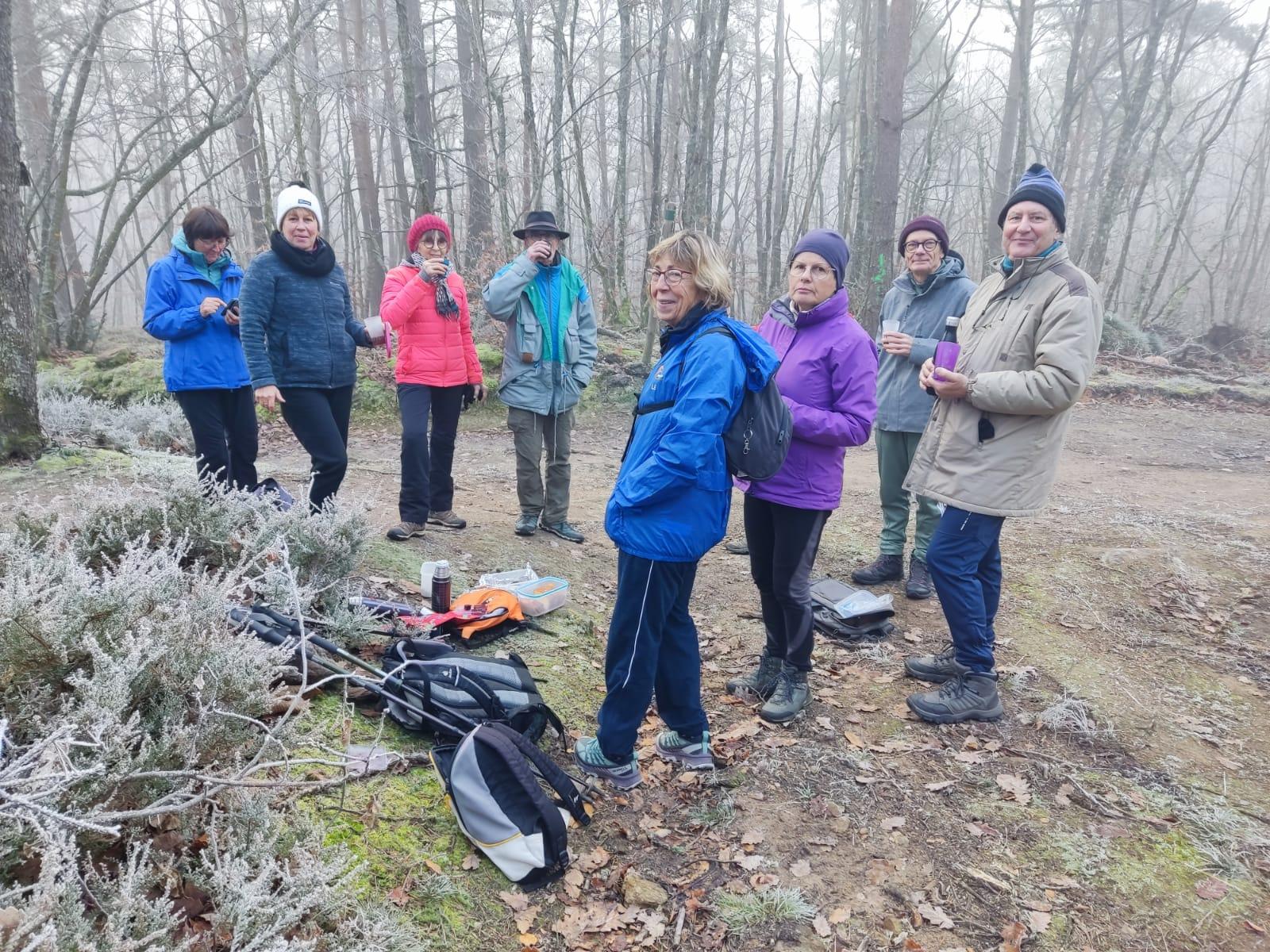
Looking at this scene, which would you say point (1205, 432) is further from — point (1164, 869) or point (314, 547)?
point (314, 547)

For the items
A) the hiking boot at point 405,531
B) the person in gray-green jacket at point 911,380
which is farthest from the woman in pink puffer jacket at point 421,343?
the person in gray-green jacket at point 911,380

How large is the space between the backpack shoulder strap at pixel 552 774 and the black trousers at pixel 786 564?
136cm

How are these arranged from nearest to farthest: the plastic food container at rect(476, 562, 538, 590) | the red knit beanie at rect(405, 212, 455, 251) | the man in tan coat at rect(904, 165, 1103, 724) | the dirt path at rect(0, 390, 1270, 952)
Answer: the dirt path at rect(0, 390, 1270, 952), the man in tan coat at rect(904, 165, 1103, 724), the plastic food container at rect(476, 562, 538, 590), the red knit beanie at rect(405, 212, 455, 251)

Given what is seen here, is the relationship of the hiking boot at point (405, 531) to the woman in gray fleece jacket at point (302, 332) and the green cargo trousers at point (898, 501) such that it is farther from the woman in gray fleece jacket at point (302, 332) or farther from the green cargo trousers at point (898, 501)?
the green cargo trousers at point (898, 501)

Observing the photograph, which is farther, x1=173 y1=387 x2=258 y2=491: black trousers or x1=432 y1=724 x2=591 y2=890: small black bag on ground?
x1=173 y1=387 x2=258 y2=491: black trousers

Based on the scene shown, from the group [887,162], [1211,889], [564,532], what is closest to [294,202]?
[564,532]

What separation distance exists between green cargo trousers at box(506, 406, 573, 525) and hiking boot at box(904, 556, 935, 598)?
8.79ft

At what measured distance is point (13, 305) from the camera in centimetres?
588

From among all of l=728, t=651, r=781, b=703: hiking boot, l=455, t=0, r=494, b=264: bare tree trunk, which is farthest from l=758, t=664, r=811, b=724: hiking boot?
l=455, t=0, r=494, b=264: bare tree trunk

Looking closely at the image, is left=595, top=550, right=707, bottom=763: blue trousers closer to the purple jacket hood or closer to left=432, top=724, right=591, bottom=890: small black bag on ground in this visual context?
left=432, top=724, right=591, bottom=890: small black bag on ground

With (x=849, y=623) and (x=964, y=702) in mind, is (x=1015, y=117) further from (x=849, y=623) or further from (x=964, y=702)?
(x=964, y=702)

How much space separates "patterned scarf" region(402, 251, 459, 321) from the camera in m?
5.27

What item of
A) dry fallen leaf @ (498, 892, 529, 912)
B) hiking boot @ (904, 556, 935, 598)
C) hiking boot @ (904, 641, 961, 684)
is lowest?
dry fallen leaf @ (498, 892, 529, 912)

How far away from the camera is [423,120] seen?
1216 cm
